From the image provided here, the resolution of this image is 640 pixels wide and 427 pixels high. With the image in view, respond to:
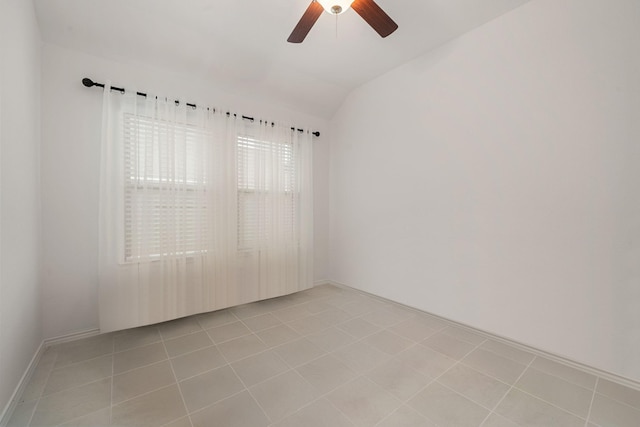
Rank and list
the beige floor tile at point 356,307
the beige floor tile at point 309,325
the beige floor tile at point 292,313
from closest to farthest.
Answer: the beige floor tile at point 309,325
the beige floor tile at point 292,313
the beige floor tile at point 356,307

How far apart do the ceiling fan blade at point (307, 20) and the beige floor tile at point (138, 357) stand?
2593mm

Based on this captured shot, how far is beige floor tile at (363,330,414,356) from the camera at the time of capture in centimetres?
199

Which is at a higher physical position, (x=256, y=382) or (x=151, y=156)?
(x=151, y=156)

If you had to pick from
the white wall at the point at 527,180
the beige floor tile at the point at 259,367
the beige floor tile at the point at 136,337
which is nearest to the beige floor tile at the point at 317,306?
the white wall at the point at 527,180

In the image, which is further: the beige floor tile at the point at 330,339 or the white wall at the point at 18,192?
the beige floor tile at the point at 330,339

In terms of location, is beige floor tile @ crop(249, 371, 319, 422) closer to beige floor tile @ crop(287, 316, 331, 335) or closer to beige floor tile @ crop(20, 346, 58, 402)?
beige floor tile @ crop(287, 316, 331, 335)

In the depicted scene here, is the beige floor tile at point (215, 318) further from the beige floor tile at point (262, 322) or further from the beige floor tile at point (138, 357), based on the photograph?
the beige floor tile at point (138, 357)

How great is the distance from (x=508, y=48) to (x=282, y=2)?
6.17 feet

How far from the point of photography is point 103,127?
2100 millimetres

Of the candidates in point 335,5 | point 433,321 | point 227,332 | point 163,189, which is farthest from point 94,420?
point 335,5

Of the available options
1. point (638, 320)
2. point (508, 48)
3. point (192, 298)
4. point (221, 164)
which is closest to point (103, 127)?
point (221, 164)

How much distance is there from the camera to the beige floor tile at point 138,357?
175 centimetres

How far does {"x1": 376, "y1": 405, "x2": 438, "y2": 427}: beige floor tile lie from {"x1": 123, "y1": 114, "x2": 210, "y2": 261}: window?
2120mm

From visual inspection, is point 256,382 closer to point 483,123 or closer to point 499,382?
point 499,382
